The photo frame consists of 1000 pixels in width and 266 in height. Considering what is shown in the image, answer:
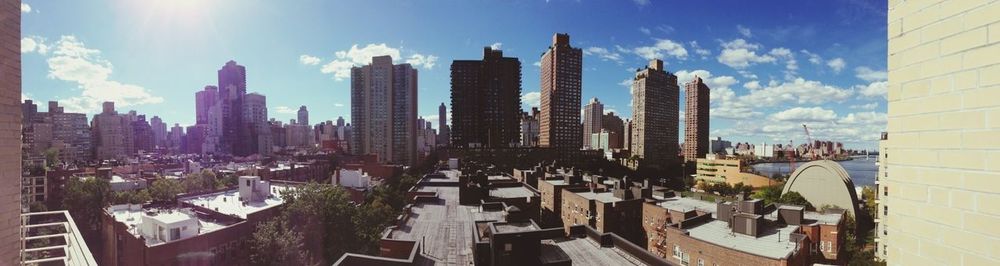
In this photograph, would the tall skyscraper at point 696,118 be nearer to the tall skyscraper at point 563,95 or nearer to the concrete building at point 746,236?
the tall skyscraper at point 563,95

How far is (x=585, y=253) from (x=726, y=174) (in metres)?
67.8

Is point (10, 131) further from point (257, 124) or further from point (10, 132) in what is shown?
point (257, 124)

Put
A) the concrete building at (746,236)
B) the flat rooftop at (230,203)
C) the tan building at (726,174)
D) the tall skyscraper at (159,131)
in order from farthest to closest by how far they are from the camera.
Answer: the tall skyscraper at (159,131) < the tan building at (726,174) < the flat rooftop at (230,203) < the concrete building at (746,236)

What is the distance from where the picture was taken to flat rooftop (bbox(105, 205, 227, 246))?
2362cm

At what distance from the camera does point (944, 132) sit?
8.42 feet

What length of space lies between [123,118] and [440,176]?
298ft

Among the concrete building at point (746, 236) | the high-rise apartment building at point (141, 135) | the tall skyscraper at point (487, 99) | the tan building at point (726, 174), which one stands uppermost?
the tall skyscraper at point (487, 99)

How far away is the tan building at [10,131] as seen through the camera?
501cm

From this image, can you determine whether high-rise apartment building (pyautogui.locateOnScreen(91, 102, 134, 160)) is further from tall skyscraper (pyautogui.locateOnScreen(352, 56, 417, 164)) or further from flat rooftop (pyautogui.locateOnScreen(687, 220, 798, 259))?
flat rooftop (pyautogui.locateOnScreen(687, 220, 798, 259))

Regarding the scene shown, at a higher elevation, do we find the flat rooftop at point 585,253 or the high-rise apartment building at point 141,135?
the high-rise apartment building at point 141,135

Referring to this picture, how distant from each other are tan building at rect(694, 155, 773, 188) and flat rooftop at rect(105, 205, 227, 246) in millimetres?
74512

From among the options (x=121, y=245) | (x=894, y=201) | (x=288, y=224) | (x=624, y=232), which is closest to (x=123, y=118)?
(x=121, y=245)

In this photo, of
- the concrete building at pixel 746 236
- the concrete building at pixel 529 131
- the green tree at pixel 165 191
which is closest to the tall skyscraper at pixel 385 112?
the concrete building at pixel 529 131

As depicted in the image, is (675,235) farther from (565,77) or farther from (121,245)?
(565,77)
